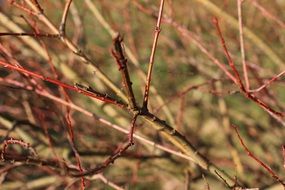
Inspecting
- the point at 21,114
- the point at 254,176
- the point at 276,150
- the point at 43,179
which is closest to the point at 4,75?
the point at 43,179

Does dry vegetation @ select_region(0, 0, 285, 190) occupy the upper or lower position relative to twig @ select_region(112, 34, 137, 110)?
upper

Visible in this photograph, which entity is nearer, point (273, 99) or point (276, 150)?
point (273, 99)

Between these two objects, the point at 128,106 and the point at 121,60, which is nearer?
the point at 121,60

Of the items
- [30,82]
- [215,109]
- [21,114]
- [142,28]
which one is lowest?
[30,82]

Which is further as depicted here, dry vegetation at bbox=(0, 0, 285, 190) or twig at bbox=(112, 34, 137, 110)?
dry vegetation at bbox=(0, 0, 285, 190)

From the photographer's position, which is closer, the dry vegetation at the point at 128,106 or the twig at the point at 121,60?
the twig at the point at 121,60

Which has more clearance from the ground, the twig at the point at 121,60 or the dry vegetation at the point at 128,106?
the dry vegetation at the point at 128,106

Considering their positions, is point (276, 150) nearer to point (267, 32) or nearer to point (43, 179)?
point (267, 32)

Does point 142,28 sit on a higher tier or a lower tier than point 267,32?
higher
